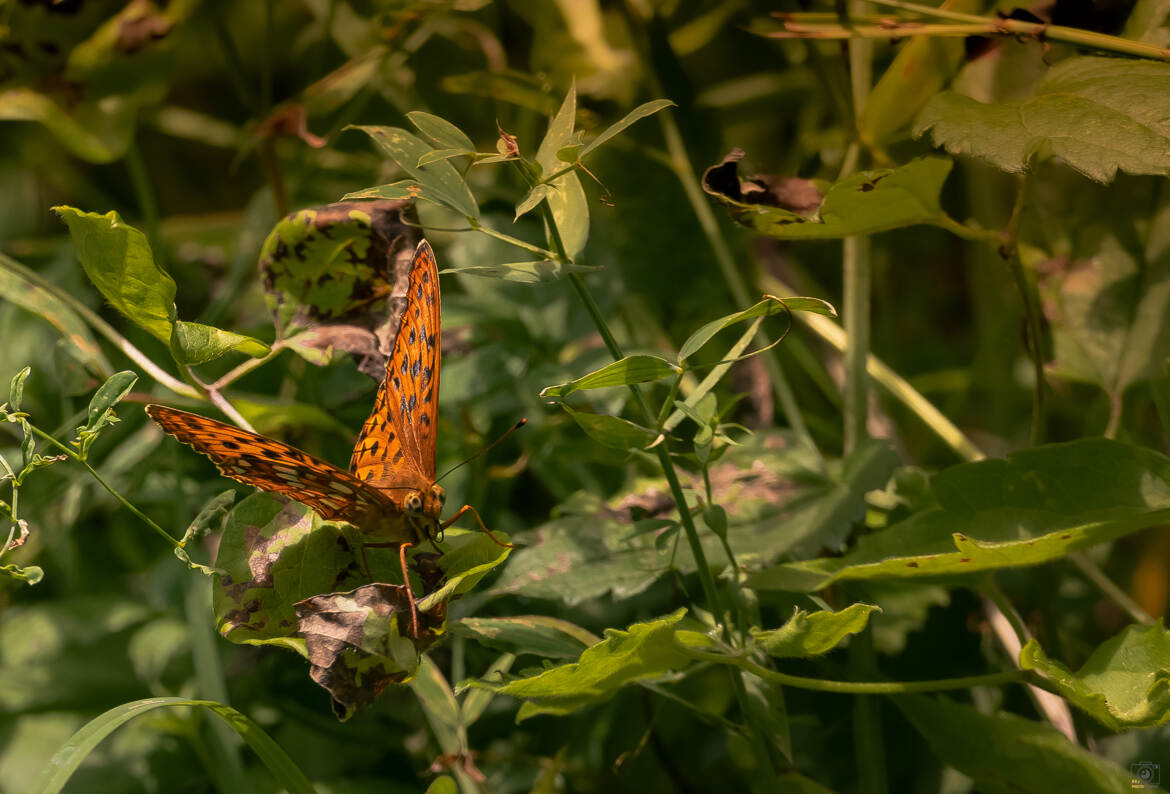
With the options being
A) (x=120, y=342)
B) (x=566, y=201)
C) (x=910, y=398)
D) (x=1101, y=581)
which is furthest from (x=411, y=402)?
(x=1101, y=581)

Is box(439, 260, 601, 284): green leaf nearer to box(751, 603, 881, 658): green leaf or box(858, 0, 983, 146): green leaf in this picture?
box(751, 603, 881, 658): green leaf

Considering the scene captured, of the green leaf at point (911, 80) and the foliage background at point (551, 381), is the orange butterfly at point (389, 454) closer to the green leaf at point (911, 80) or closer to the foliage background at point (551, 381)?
the foliage background at point (551, 381)

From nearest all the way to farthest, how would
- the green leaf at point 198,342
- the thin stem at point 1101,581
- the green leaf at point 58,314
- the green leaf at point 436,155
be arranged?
1. the green leaf at point 436,155
2. the green leaf at point 198,342
3. the green leaf at point 58,314
4. the thin stem at point 1101,581

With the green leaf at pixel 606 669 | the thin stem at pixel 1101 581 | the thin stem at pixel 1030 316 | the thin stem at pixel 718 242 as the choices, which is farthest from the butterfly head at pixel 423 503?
the thin stem at pixel 1101 581

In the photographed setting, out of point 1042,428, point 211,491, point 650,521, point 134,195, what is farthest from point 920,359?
point 134,195

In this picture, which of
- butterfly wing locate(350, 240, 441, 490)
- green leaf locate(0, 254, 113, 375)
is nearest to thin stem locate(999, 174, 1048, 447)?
butterfly wing locate(350, 240, 441, 490)

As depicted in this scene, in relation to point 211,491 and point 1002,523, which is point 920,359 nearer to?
point 1002,523
